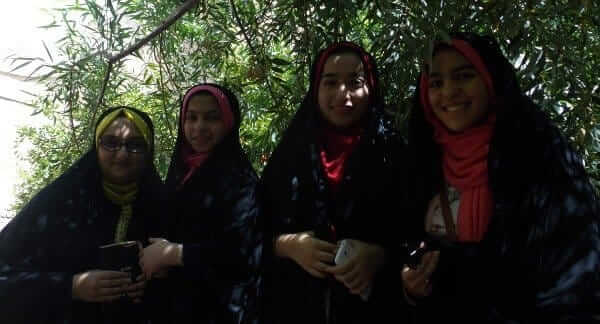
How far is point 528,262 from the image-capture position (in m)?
1.26

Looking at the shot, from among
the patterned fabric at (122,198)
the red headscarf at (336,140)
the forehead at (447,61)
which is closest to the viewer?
the forehead at (447,61)

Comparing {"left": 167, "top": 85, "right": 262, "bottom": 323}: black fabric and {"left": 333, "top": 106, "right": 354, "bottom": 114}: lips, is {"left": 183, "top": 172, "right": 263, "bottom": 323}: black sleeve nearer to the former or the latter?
{"left": 167, "top": 85, "right": 262, "bottom": 323}: black fabric

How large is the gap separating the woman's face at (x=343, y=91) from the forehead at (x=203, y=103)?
47 cm

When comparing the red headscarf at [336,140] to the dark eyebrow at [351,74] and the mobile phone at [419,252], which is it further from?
the mobile phone at [419,252]

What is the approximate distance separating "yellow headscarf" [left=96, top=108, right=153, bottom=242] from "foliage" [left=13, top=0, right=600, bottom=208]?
0.53m

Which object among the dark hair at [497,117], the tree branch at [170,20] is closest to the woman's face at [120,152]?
the tree branch at [170,20]

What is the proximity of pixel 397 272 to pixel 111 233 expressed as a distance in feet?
3.41

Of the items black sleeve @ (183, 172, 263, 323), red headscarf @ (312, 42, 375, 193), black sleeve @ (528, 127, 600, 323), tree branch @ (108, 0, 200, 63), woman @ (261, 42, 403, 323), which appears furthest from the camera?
tree branch @ (108, 0, 200, 63)

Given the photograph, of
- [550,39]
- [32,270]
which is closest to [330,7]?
[550,39]

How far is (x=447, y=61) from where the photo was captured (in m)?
1.50

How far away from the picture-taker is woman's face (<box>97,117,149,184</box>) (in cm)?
198

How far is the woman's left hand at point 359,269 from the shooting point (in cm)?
153

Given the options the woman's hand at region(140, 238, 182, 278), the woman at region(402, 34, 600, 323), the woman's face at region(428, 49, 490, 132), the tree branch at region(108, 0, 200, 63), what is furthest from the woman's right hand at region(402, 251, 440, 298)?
the tree branch at region(108, 0, 200, 63)

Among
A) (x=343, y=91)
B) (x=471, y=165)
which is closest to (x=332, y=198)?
(x=343, y=91)
